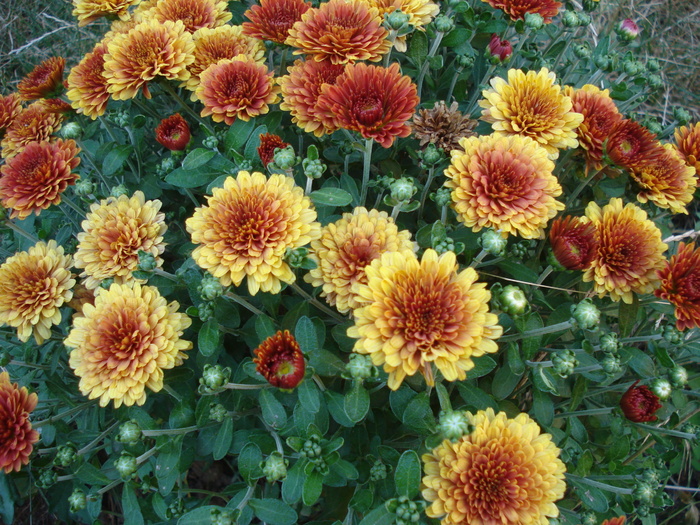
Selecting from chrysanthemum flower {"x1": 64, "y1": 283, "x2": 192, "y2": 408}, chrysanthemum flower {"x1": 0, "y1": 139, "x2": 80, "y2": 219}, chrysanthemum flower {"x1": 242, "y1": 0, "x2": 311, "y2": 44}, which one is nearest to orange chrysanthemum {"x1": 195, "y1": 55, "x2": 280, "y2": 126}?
chrysanthemum flower {"x1": 242, "y1": 0, "x2": 311, "y2": 44}

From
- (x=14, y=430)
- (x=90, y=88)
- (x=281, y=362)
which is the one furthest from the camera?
(x=90, y=88)

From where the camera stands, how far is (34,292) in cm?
238

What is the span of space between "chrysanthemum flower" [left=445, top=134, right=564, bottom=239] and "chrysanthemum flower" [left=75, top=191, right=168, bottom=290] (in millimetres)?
1370

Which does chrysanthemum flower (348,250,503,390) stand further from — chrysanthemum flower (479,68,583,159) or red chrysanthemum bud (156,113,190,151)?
red chrysanthemum bud (156,113,190,151)

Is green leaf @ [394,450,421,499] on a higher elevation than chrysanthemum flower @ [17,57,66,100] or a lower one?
lower

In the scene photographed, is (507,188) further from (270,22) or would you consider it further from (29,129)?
(29,129)

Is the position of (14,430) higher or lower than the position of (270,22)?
lower

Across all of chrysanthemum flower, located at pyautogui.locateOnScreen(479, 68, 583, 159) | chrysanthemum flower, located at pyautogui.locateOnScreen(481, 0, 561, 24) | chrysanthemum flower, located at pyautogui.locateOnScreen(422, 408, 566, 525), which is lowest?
chrysanthemum flower, located at pyautogui.locateOnScreen(422, 408, 566, 525)

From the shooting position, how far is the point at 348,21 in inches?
97.0

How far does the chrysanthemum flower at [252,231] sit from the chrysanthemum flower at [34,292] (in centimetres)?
89

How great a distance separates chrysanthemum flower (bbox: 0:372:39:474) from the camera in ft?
7.01

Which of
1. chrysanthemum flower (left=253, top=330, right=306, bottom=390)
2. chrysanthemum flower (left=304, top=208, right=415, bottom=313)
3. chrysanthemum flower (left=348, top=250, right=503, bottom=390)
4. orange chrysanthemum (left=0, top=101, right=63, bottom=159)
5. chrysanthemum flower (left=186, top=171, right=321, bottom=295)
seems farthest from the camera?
orange chrysanthemum (left=0, top=101, right=63, bottom=159)

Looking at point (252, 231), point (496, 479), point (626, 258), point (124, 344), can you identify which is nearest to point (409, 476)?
point (496, 479)

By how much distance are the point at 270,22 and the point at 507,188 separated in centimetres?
150
